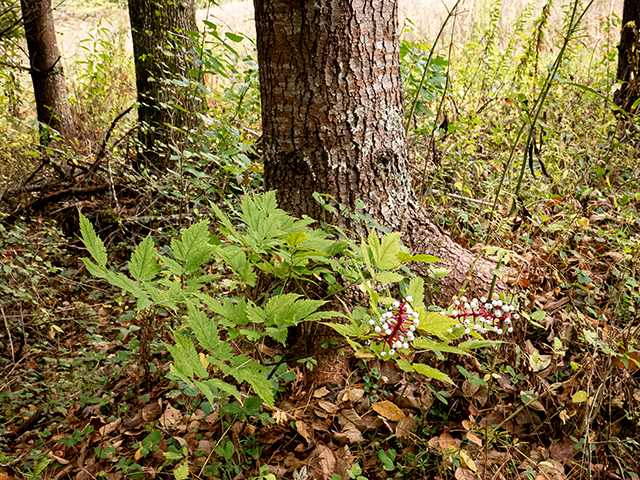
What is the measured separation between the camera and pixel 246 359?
1.33m

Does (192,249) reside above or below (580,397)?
above

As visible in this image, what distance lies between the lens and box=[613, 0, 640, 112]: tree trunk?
3.03 metres

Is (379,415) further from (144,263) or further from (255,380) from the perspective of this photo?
(144,263)

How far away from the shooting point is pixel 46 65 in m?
4.99

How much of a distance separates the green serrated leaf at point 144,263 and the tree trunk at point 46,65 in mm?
4316

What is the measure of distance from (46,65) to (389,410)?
548cm

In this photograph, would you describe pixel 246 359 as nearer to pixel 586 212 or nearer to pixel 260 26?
pixel 260 26

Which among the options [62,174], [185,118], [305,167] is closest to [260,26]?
[305,167]

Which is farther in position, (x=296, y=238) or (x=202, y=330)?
(x=296, y=238)

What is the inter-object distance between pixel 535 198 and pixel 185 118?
319cm

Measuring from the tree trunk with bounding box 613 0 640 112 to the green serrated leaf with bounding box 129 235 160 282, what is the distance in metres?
3.05

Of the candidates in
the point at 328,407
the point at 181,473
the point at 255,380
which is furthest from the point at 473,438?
the point at 181,473

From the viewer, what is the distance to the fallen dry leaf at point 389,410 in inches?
70.6

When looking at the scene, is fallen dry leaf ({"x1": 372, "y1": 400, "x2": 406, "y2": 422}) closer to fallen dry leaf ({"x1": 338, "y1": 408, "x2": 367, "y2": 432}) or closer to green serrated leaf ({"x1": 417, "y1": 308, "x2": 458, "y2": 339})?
fallen dry leaf ({"x1": 338, "y1": 408, "x2": 367, "y2": 432})
